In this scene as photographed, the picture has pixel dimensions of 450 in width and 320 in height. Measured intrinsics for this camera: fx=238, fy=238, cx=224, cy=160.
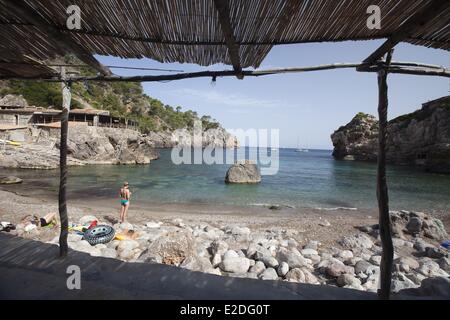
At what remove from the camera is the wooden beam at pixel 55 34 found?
2215 mm

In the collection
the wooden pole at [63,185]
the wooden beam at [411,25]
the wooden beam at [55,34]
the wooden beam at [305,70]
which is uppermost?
the wooden beam at [55,34]

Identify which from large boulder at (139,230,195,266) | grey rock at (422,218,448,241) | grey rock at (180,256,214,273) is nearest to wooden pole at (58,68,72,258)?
large boulder at (139,230,195,266)

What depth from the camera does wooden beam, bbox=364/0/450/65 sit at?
1918 mm

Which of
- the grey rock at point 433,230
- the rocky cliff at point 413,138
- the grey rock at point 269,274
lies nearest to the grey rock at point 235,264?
the grey rock at point 269,274

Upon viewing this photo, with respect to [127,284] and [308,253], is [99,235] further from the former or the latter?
[308,253]

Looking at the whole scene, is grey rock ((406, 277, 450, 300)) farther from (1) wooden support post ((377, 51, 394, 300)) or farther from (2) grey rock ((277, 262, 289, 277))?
(2) grey rock ((277, 262, 289, 277))

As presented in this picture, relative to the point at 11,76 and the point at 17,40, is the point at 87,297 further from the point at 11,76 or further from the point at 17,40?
the point at 11,76

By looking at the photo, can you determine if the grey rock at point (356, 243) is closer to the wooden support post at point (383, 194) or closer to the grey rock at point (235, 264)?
the grey rock at point (235, 264)

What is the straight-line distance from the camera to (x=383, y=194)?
2.70 meters

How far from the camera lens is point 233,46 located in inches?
104

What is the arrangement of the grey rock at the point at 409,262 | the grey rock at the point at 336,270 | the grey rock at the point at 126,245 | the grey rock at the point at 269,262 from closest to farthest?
the grey rock at the point at 336,270, the grey rock at the point at 269,262, the grey rock at the point at 409,262, the grey rock at the point at 126,245

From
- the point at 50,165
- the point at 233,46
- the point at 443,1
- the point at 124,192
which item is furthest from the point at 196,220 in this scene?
the point at 50,165

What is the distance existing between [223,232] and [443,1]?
986 cm

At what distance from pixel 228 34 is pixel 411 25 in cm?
167
